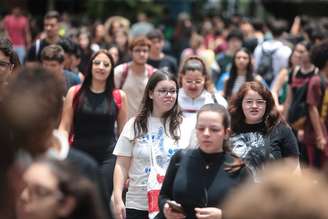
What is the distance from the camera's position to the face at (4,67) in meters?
7.34

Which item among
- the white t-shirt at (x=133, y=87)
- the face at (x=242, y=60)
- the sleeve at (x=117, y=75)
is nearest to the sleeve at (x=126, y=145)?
the white t-shirt at (x=133, y=87)

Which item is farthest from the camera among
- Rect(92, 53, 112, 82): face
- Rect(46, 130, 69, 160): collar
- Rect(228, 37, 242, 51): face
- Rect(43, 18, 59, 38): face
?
Rect(228, 37, 242, 51): face

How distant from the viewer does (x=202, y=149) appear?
5.75 metres

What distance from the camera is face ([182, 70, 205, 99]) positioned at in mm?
9438

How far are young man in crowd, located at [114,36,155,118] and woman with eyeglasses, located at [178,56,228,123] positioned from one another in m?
1.15

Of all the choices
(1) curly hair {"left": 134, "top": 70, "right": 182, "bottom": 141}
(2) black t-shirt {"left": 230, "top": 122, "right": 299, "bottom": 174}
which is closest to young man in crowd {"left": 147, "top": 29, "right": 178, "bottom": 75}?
(1) curly hair {"left": 134, "top": 70, "right": 182, "bottom": 141}

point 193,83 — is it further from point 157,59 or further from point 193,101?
point 157,59

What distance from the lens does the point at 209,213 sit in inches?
219

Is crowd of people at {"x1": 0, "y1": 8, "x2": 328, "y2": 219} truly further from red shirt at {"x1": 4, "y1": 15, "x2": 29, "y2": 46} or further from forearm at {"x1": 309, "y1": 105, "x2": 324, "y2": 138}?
red shirt at {"x1": 4, "y1": 15, "x2": 29, "y2": 46}

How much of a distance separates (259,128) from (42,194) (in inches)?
149

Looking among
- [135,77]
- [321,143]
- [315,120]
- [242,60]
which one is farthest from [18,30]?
[321,143]

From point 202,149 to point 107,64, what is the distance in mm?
3573

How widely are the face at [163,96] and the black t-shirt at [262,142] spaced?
0.66m

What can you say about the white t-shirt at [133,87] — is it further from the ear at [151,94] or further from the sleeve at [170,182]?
the sleeve at [170,182]
